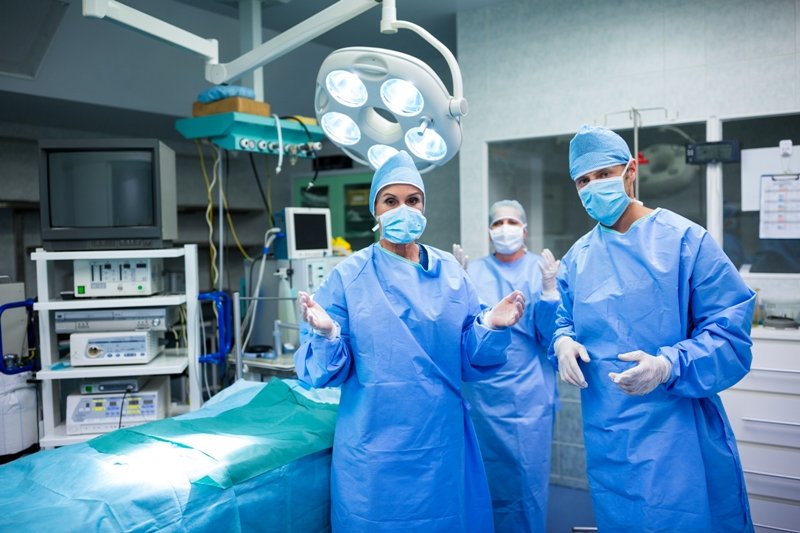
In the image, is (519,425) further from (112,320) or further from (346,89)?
(112,320)

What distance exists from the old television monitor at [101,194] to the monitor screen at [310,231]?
0.72 m

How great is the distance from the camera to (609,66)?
11.0ft

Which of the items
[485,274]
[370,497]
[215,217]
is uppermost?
[215,217]

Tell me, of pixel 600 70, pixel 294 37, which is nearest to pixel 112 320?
pixel 294 37

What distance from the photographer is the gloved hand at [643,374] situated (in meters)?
1.46

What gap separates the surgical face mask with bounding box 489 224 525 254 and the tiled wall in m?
1.15

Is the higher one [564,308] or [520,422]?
[564,308]

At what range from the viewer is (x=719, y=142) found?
302 cm

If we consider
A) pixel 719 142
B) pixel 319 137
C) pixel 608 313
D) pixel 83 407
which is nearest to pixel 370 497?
pixel 608 313

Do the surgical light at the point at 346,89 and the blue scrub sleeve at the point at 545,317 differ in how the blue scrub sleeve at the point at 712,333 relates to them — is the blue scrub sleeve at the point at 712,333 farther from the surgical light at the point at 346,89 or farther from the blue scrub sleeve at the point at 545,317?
the surgical light at the point at 346,89

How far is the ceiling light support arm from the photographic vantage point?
5.50ft

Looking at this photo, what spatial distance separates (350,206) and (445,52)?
363 cm

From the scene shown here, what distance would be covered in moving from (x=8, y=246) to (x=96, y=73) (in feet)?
6.06

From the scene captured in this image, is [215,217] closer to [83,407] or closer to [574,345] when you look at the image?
[83,407]
